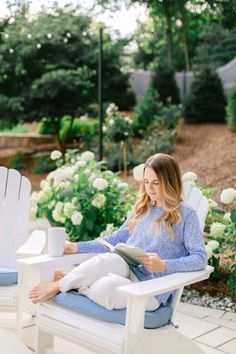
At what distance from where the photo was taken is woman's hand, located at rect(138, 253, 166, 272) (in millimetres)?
2104

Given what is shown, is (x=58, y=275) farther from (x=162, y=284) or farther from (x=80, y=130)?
(x=80, y=130)

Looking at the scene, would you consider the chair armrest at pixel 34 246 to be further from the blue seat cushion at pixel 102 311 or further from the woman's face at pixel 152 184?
the woman's face at pixel 152 184

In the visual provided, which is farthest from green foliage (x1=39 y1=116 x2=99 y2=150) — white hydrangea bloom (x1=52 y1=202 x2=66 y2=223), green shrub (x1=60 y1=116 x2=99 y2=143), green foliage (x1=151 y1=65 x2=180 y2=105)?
white hydrangea bloom (x1=52 y1=202 x2=66 y2=223)

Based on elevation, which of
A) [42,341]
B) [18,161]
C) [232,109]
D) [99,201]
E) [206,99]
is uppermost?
[206,99]

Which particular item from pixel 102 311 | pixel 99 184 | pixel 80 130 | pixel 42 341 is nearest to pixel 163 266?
pixel 102 311

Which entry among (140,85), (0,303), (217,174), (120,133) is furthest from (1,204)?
(140,85)

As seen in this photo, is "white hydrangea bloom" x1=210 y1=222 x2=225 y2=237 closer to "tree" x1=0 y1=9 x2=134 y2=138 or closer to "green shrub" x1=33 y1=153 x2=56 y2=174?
"tree" x1=0 y1=9 x2=134 y2=138

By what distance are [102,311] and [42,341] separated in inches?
17.4

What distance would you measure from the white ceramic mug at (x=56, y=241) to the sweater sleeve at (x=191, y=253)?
506 millimetres

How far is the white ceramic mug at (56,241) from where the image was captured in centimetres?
233

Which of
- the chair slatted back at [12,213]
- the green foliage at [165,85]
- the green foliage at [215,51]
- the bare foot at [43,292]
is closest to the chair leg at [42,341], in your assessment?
the bare foot at [43,292]

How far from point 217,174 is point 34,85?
3519mm

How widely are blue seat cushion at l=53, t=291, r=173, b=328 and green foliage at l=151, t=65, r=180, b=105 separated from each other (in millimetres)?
8046

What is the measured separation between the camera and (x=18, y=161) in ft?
32.2
